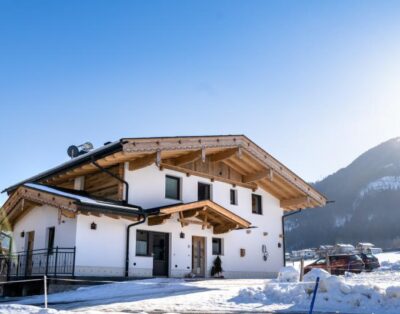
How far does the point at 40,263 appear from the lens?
17.4 m

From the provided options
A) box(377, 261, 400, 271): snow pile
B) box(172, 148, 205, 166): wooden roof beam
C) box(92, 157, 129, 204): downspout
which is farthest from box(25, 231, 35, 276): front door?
box(377, 261, 400, 271): snow pile

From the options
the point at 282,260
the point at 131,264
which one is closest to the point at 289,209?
the point at 282,260

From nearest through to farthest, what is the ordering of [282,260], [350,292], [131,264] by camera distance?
[350,292], [131,264], [282,260]

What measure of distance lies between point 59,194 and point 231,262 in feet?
30.4

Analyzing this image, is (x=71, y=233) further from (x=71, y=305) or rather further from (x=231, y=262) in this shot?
(x=231, y=262)

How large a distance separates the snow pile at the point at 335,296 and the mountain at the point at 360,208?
76.8 metres

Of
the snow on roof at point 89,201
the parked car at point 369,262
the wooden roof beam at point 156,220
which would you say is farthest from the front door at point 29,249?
the parked car at point 369,262

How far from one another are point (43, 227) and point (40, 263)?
1544 millimetres

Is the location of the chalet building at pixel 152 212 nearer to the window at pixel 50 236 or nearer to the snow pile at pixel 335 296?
the window at pixel 50 236

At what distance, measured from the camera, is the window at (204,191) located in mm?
21125

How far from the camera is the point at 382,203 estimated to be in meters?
91.1

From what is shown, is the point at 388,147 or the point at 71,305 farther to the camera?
the point at 388,147

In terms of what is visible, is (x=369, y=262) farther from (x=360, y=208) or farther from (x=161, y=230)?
(x=360, y=208)

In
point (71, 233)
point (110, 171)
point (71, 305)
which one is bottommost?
point (71, 305)
